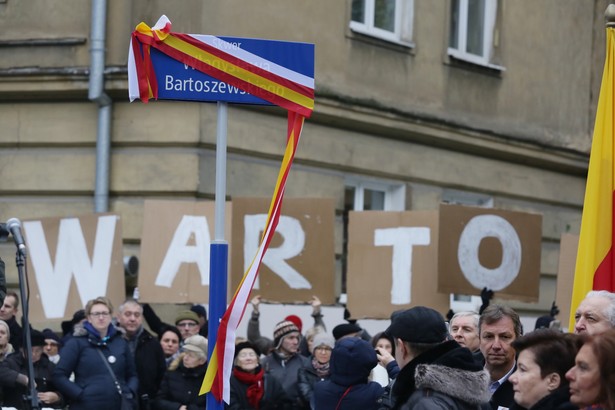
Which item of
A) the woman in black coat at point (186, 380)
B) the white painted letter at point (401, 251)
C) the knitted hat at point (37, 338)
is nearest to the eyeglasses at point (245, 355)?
the woman in black coat at point (186, 380)

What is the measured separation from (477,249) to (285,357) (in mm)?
1988

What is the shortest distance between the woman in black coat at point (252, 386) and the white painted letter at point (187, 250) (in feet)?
3.99

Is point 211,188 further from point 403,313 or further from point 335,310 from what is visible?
point 403,313

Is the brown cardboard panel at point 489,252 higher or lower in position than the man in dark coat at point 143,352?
higher

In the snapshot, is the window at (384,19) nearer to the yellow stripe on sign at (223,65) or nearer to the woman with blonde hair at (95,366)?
the woman with blonde hair at (95,366)

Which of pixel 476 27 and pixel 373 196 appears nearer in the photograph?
pixel 373 196

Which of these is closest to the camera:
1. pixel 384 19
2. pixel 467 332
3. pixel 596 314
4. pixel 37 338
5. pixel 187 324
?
pixel 596 314

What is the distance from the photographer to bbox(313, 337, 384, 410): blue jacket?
26.0 feet

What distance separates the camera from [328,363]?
35.7 ft

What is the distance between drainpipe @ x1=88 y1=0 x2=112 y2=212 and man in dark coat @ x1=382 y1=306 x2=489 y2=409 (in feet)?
27.2

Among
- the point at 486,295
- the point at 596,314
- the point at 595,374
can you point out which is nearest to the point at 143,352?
the point at 486,295

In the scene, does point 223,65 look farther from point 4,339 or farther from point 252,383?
point 252,383

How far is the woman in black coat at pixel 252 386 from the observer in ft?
35.4

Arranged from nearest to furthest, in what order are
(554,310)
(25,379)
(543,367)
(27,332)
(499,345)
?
(543,367)
(499,345)
(27,332)
(25,379)
(554,310)
